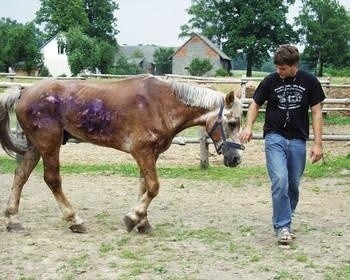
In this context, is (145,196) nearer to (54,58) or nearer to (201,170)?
(201,170)

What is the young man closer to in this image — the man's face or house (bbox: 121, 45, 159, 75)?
the man's face

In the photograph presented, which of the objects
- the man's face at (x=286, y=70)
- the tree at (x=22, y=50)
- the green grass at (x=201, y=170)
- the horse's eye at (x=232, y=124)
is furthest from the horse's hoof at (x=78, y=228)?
the tree at (x=22, y=50)

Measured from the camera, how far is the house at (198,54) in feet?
200

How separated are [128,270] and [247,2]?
51239 millimetres

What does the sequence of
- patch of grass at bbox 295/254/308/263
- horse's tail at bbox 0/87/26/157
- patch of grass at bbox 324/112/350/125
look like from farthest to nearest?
patch of grass at bbox 324/112/350/125 < horse's tail at bbox 0/87/26/157 < patch of grass at bbox 295/254/308/263

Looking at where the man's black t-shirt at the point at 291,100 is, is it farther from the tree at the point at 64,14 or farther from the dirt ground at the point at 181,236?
the tree at the point at 64,14

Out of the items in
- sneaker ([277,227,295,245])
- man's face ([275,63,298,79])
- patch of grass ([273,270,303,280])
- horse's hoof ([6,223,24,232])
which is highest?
man's face ([275,63,298,79])

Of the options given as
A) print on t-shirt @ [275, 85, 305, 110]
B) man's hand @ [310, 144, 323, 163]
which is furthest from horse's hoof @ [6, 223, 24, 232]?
man's hand @ [310, 144, 323, 163]

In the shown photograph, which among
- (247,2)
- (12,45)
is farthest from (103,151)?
(247,2)

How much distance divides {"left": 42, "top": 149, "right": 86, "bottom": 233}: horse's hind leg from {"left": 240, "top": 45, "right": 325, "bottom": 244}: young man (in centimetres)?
174

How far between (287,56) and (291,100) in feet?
1.25

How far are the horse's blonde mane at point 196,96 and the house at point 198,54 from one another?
5326cm

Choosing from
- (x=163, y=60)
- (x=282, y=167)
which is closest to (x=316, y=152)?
(x=282, y=167)

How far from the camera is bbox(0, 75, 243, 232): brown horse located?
5195 millimetres
